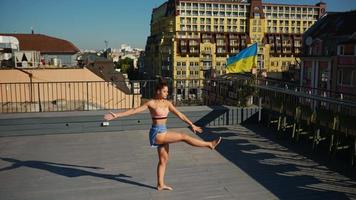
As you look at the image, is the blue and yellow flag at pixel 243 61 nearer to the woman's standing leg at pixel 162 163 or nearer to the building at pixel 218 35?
the woman's standing leg at pixel 162 163

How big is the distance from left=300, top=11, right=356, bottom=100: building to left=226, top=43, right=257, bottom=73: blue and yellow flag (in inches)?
889

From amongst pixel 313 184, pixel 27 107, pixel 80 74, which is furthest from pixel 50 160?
pixel 80 74

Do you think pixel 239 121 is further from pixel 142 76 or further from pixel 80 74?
pixel 142 76

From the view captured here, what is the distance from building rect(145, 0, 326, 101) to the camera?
260 feet

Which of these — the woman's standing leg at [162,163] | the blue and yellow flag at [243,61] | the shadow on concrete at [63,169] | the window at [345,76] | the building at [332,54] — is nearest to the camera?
the woman's standing leg at [162,163]

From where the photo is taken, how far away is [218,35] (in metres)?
83.6

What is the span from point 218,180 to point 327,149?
2475 mm

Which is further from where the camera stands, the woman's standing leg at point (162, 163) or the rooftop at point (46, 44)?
the rooftop at point (46, 44)

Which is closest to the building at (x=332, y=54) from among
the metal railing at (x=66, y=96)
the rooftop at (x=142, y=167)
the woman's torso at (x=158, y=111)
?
the metal railing at (x=66, y=96)

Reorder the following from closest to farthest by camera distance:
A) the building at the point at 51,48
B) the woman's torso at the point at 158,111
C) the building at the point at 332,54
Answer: the woman's torso at the point at 158,111
the building at the point at 332,54
the building at the point at 51,48

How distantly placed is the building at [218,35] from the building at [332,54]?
3514 cm

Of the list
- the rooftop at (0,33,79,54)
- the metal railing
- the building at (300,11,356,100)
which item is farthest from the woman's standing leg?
the rooftop at (0,33,79,54)

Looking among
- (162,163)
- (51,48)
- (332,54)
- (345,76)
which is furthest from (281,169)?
(332,54)

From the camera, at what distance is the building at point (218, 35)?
7912 centimetres
